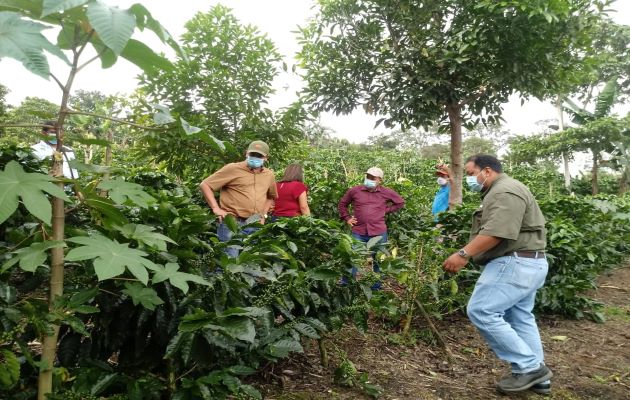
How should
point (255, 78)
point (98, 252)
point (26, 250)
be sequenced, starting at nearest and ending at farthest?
point (98, 252), point (26, 250), point (255, 78)

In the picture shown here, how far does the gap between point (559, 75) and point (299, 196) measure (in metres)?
4.25

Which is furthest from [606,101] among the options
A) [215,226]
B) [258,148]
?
[215,226]

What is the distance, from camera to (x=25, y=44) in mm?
960

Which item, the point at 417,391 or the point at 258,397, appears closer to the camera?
the point at 258,397

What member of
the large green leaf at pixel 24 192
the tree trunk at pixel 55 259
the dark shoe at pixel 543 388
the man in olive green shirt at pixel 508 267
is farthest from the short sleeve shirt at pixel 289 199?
the large green leaf at pixel 24 192

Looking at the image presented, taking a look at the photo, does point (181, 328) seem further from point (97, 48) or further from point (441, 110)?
point (441, 110)

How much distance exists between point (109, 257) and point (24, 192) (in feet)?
0.84

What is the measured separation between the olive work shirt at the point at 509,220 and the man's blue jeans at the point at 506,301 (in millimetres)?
76

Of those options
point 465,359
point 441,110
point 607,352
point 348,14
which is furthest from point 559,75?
point 465,359

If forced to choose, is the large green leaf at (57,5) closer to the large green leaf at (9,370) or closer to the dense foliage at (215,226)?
the dense foliage at (215,226)

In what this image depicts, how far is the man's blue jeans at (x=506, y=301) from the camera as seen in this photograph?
116 inches

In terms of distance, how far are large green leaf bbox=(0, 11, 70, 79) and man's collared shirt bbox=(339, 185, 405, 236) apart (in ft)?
14.3

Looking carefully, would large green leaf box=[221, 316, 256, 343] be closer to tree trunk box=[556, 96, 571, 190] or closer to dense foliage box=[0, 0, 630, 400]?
dense foliage box=[0, 0, 630, 400]

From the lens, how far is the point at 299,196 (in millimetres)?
4863
